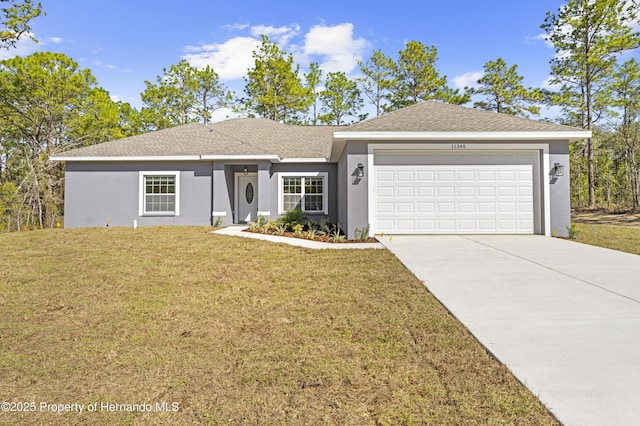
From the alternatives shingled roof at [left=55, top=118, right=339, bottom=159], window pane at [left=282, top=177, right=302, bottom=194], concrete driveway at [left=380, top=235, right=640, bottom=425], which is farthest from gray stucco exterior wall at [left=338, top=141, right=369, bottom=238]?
window pane at [left=282, top=177, right=302, bottom=194]

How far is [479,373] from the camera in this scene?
2.65 meters

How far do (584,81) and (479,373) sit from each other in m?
25.7

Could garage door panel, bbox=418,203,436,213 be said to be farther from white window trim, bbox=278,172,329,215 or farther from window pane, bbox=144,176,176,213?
window pane, bbox=144,176,176,213

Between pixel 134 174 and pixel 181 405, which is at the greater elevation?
pixel 134 174

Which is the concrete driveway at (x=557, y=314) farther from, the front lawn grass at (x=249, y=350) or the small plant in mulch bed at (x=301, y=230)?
the small plant in mulch bed at (x=301, y=230)

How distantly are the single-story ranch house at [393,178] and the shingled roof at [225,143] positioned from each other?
0.39 ft

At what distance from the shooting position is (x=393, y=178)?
10.1m

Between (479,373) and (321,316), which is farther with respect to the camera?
(321,316)

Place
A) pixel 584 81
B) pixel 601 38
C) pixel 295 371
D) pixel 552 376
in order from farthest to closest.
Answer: pixel 584 81 < pixel 601 38 < pixel 295 371 < pixel 552 376

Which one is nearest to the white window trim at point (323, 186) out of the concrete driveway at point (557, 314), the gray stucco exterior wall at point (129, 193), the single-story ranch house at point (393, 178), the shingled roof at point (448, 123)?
the single-story ranch house at point (393, 178)

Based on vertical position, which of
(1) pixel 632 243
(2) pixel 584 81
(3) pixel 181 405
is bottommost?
(3) pixel 181 405

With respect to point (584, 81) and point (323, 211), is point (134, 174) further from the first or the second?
point (584, 81)

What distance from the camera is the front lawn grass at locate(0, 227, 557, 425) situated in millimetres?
2268

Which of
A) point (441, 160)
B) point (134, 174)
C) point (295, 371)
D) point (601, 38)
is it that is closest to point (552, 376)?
point (295, 371)
